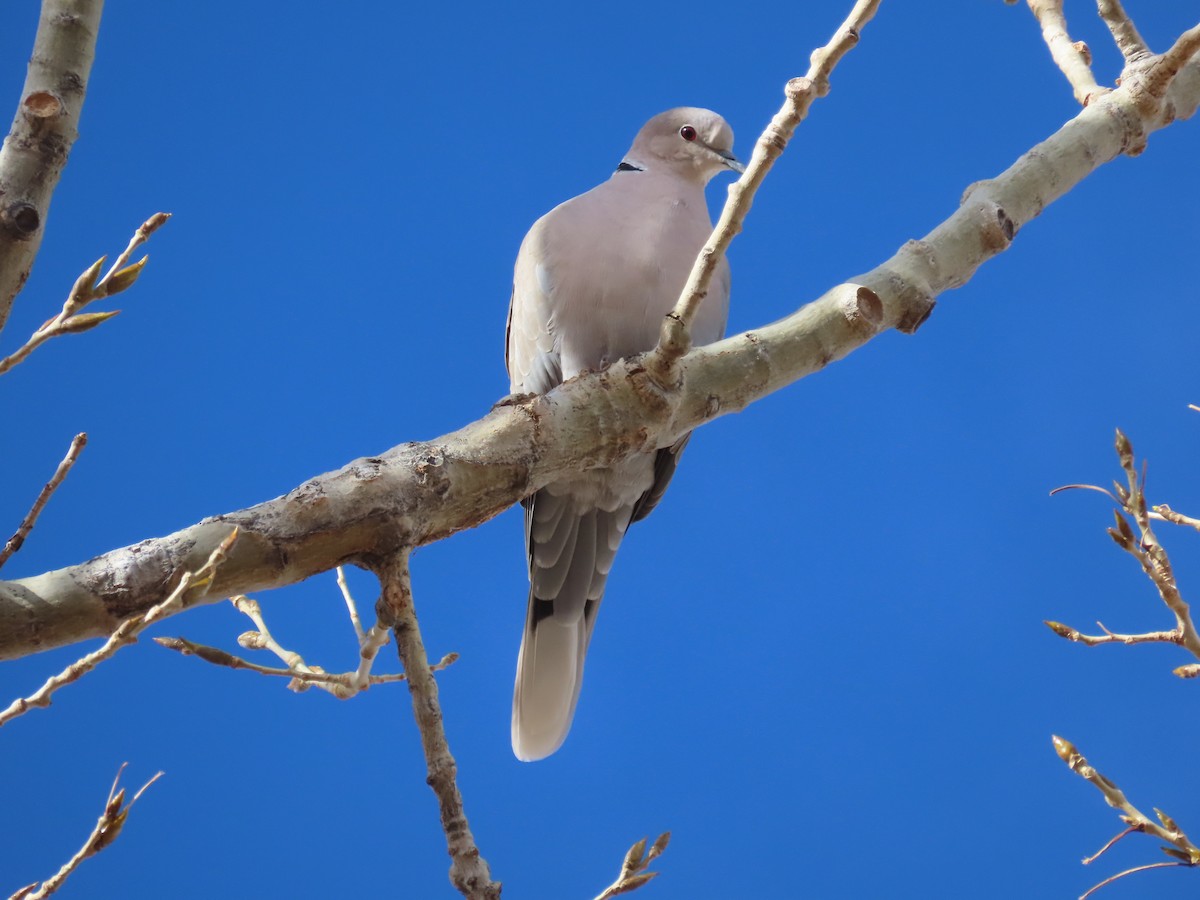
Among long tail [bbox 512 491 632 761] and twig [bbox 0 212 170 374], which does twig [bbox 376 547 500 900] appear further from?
long tail [bbox 512 491 632 761]

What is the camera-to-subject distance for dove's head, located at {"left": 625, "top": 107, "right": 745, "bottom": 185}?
317 cm

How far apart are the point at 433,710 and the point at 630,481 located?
1.26m

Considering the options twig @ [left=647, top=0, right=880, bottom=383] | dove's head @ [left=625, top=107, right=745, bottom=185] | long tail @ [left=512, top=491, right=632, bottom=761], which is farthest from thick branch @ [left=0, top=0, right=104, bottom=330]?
dove's head @ [left=625, top=107, right=745, bottom=185]

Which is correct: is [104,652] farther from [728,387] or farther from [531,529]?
[531,529]

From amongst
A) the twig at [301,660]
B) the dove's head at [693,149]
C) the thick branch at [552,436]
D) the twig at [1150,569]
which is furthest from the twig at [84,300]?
the dove's head at [693,149]

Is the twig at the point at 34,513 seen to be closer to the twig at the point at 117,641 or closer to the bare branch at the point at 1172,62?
the twig at the point at 117,641

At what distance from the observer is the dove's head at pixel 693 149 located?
3.17 metres

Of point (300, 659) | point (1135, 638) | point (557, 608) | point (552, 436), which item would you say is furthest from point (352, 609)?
point (1135, 638)

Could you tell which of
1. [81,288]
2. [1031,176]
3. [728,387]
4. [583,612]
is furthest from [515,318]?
[81,288]

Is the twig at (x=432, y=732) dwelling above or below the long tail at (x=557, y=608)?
below

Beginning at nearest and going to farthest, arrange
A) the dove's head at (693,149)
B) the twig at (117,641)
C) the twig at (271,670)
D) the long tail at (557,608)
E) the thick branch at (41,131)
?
the twig at (117,641) → the thick branch at (41,131) → the twig at (271,670) → the long tail at (557,608) → the dove's head at (693,149)

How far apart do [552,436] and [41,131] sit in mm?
835

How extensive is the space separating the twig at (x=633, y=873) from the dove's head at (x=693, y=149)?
6.16 ft

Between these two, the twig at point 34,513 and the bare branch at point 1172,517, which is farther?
the bare branch at point 1172,517
